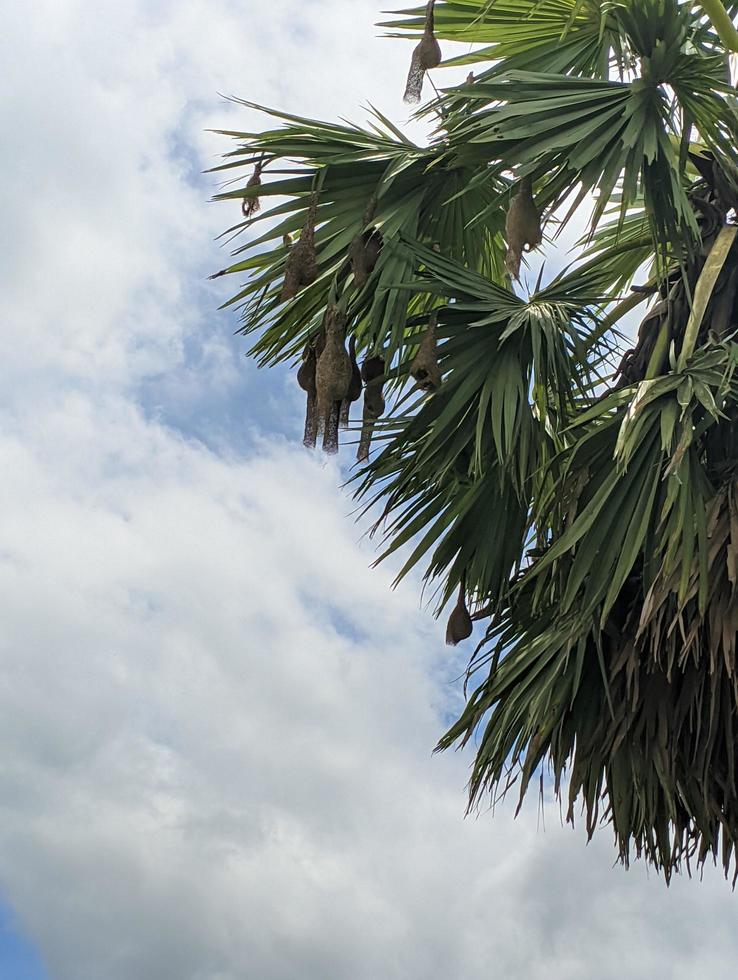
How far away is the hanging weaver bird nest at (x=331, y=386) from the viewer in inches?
187

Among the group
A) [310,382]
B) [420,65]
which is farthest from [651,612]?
[420,65]

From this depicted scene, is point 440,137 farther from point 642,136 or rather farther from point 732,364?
point 732,364

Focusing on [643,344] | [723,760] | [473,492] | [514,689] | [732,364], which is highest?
[643,344]

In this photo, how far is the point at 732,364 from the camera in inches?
186

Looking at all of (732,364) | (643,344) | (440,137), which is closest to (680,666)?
(732,364)

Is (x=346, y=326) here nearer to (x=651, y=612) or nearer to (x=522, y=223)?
(x=522, y=223)

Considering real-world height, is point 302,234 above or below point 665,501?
above

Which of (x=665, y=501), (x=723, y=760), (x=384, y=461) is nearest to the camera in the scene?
(x=665, y=501)

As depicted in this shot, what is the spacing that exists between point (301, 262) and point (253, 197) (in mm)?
434

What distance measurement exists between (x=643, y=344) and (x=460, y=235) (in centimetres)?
102

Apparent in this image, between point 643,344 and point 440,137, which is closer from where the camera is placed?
point 440,137

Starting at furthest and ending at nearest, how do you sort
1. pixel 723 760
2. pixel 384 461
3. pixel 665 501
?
pixel 384 461
pixel 723 760
pixel 665 501

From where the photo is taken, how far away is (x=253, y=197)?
200 inches

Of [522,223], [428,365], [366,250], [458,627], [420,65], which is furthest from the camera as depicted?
[458,627]
